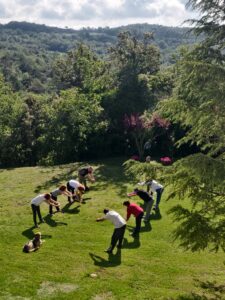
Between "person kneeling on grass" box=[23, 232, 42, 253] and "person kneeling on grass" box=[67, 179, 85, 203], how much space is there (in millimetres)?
5735

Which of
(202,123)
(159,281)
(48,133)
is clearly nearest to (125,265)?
(159,281)

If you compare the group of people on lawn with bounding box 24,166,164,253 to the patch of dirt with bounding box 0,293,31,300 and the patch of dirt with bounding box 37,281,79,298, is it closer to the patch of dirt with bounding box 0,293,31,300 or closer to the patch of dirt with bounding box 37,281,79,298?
the patch of dirt with bounding box 37,281,79,298

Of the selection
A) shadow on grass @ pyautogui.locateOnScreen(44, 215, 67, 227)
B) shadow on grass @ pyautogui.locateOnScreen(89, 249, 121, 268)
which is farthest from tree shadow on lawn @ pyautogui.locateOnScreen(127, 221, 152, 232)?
shadow on grass @ pyautogui.locateOnScreen(44, 215, 67, 227)

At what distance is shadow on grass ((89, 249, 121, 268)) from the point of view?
15383mm

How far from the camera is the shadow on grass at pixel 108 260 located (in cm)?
1538

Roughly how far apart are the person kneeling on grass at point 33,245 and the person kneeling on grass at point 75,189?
574cm

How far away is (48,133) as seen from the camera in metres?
34.7

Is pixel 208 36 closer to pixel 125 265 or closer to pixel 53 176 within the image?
pixel 125 265

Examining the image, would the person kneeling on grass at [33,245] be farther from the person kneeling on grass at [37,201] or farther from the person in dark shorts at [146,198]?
the person in dark shorts at [146,198]

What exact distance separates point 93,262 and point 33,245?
2.64 meters

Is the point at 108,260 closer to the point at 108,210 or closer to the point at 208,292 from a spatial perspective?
the point at 108,210

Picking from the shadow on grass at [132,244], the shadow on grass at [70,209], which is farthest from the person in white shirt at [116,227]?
the shadow on grass at [70,209]

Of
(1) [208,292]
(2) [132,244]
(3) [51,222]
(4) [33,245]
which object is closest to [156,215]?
(2) [132,244]

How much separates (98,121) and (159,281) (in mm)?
22796
